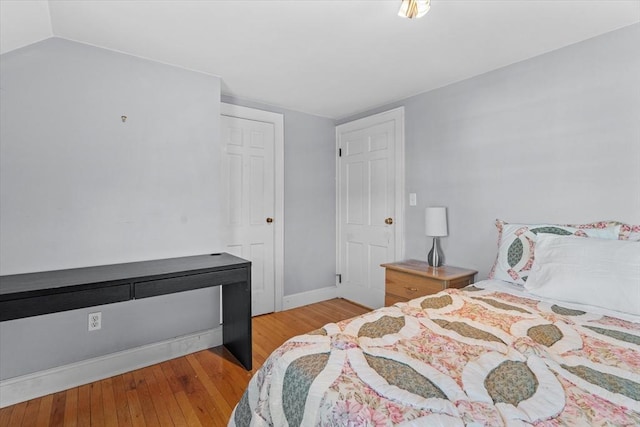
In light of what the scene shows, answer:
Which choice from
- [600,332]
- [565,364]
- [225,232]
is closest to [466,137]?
[600,332]

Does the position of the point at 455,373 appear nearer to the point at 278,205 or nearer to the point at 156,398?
the point at 156,398

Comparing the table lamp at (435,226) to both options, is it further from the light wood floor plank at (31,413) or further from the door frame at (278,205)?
the light wood floor plank at (31,413)

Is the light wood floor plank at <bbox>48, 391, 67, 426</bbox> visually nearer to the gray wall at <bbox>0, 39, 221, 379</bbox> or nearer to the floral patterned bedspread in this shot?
the gray wall at <bbox>0, 39, 221, 379</bbox>

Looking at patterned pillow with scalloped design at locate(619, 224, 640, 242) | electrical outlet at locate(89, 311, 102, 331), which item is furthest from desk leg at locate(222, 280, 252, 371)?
patterned pillow with scalloped design at locate(619, 224, 640, 242)

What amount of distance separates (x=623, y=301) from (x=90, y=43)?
11.2ft

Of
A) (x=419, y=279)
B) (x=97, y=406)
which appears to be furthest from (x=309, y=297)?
(x=97, y=406)

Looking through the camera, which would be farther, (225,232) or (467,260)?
(225,232)

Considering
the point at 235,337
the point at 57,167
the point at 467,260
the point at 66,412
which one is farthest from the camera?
the point at 467,260

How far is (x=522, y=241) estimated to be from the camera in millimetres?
2141

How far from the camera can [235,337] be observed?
249 centimetres

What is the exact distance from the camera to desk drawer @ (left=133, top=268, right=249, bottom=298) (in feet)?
6.38

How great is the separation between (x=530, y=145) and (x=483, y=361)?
1.81 m

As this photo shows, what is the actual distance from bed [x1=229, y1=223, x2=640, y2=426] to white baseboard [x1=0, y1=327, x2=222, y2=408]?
4.30 ft

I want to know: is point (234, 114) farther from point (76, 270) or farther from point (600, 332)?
point (600, 332)
